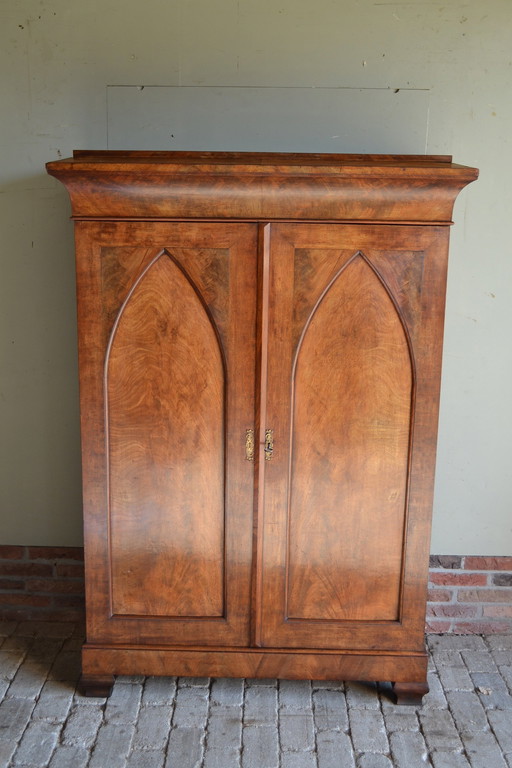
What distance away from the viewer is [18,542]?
3.32 m

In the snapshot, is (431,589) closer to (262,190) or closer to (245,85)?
(262,190)

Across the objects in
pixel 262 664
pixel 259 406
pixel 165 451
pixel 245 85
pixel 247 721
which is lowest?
pixel 247 721

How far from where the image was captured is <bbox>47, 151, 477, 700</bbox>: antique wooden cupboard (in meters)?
2.51

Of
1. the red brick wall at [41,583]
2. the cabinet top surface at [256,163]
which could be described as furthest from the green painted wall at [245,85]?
the red brick wall at [41,583]

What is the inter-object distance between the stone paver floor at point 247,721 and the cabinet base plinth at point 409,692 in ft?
0.09

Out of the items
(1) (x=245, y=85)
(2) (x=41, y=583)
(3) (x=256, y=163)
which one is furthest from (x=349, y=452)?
(2) (x=41, y=583)

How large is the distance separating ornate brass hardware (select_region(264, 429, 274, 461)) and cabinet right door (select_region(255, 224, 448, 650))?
0.04 ft

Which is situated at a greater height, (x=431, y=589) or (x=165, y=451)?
(x=165, y=451)

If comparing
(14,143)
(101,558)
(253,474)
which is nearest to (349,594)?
(253,474)

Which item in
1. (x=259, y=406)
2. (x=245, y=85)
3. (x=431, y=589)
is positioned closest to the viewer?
(x=259, y=406)

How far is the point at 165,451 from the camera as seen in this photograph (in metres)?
2.71

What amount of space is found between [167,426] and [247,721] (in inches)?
39.1

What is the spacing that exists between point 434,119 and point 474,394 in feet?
3.25

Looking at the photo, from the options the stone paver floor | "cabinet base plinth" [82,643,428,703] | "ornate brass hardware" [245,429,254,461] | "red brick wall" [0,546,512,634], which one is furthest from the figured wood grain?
"ornate brass hardware" [245,429,254,461]
